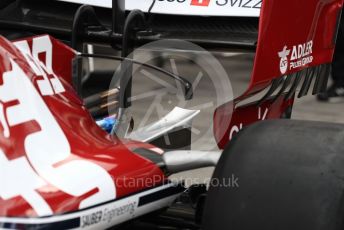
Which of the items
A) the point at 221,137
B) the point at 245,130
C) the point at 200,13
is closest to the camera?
the point at 245,130

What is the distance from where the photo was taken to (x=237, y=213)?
1.80 m

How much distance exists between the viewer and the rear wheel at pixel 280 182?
5.73ft

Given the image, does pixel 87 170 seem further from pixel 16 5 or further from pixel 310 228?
pixel 16 5

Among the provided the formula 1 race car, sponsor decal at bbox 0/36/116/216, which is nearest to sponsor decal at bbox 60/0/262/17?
the formula 1 race car

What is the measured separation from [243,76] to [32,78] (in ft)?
16.8

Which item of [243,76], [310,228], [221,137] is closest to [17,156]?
[310,228]

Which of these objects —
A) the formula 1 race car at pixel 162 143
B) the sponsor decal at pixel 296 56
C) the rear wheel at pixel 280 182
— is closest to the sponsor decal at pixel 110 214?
the formula 1 race car at pixel 162 143

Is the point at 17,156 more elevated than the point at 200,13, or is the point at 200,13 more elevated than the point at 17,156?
the point at 200,13

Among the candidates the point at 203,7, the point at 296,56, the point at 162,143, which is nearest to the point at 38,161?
the point at 162,143

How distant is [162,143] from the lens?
257 cm

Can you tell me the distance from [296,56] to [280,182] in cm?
92

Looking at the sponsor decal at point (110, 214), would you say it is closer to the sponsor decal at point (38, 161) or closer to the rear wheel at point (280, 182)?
the sponsor decal at point (38, 161)

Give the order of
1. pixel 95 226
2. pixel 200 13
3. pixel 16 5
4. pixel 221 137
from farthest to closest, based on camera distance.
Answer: pixel 16 5, pixel 200 13, pixel 221 137, pixel 95 226

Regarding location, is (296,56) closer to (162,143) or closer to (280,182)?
(162,143)
